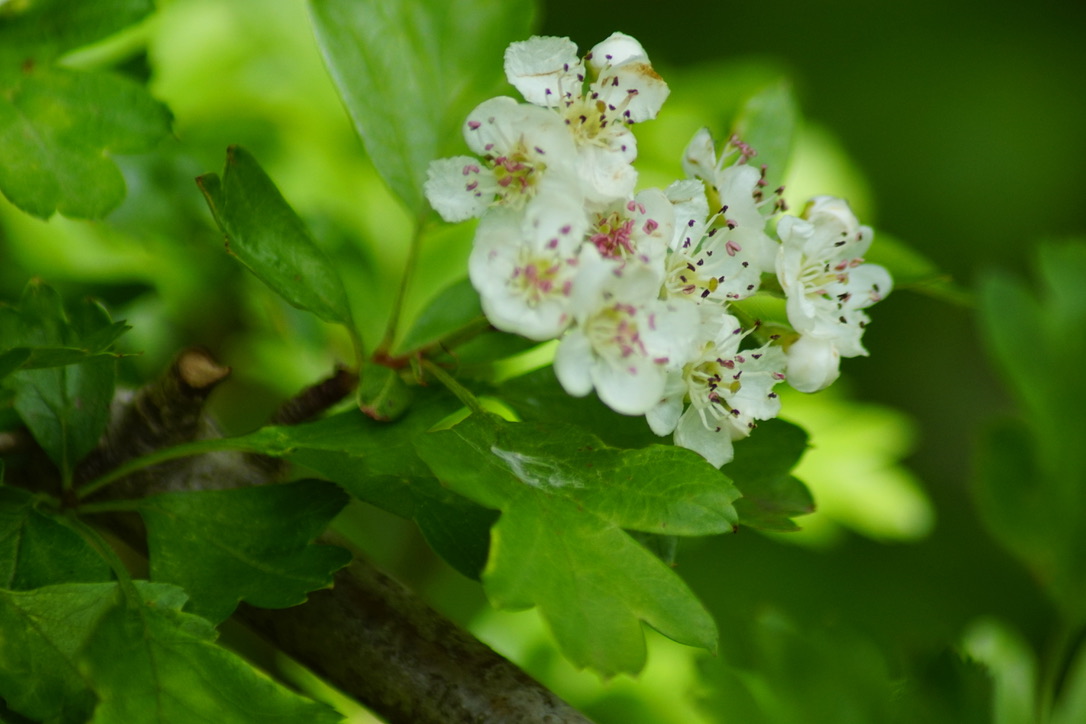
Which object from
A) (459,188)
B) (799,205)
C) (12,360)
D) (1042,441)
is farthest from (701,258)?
(799,205)

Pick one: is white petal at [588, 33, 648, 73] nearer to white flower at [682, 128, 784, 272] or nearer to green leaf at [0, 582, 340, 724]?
white flower at [682, 128, 784, 272]

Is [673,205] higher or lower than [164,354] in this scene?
higher

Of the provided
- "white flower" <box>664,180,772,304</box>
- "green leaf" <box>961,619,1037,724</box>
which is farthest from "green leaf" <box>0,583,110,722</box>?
"green leaf" <box>961,619,1037,724</box>

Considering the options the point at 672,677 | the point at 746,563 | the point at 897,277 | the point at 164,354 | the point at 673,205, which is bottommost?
the point at 746,563

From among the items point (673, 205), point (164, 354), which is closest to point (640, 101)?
point (673, 205)

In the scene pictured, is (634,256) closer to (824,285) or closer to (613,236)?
(613,236)

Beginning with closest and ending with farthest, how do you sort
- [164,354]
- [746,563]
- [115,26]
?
[115,26] < [164,354] < [746,563]

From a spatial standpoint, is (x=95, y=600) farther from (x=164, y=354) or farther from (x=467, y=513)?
(x=164, y=354)
